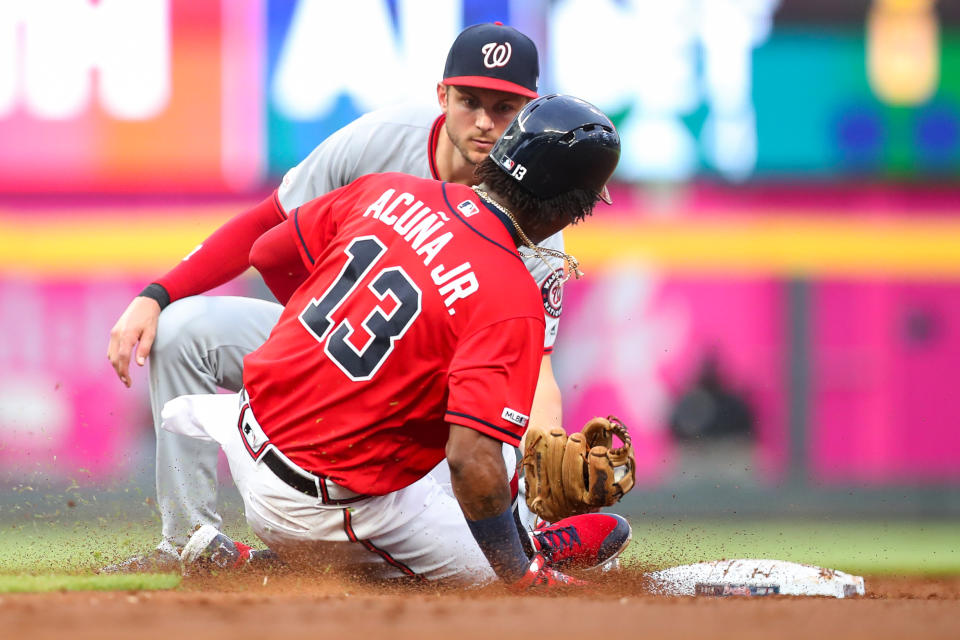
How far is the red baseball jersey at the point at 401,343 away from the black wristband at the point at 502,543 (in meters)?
0.25

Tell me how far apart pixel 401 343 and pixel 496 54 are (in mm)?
1441

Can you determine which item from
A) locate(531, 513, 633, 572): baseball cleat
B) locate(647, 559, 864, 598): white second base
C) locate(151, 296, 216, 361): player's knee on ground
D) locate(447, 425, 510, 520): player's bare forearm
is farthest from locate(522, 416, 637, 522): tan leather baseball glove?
locate(151, 296, 216, 361): player's knee on ground

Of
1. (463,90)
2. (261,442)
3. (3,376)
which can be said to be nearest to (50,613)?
(261,442)

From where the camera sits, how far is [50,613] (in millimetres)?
2732

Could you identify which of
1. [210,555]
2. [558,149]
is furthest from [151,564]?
[558,149]

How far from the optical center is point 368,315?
319 cm

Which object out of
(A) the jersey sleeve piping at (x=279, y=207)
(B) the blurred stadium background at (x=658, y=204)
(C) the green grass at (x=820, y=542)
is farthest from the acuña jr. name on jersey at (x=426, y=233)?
(B) the blurred stadium background at (x=658, y=204)

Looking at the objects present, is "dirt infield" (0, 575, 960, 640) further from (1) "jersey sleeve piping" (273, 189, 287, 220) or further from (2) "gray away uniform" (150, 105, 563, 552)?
(1) "jersey sleeve piping" (273, 189, 287, 220)

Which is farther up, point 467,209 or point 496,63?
point 496,63

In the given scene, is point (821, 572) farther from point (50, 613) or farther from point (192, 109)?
point (192, 109)

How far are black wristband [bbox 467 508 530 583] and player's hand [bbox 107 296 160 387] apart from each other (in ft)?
4.20

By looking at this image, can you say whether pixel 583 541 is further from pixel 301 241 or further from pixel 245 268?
pixel 245 268

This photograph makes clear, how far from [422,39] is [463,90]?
5763mm

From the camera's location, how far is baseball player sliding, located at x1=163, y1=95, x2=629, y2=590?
3053 millimetres
